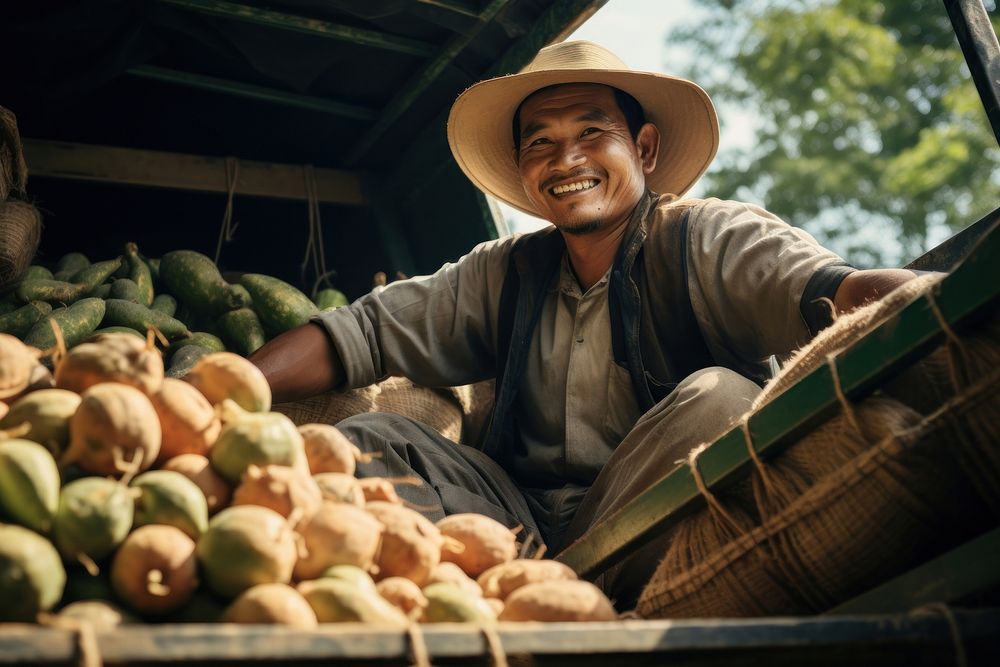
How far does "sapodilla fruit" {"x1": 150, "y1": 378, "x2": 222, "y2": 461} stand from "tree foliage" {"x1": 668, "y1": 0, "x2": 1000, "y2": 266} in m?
15.4

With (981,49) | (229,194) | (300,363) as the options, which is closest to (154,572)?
(300,363)

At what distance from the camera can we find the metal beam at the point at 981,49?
2.53 metres

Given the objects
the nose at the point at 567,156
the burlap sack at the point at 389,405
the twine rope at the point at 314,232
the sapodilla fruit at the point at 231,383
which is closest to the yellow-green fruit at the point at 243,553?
the sapodilla fruit at the point at 231,383

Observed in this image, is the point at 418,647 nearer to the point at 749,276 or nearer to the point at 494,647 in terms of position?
the point at 494,647

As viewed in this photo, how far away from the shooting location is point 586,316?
3.00 m

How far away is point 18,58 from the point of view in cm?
360

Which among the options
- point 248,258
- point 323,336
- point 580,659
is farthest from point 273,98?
point 580,659

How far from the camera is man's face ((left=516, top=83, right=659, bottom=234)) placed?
10.3 feet

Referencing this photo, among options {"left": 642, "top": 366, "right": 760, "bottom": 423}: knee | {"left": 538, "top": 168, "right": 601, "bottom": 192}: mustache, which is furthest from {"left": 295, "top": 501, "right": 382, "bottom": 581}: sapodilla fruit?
{"left": 538, "top": 168, "right": 601, "bottom": 192}: mustache

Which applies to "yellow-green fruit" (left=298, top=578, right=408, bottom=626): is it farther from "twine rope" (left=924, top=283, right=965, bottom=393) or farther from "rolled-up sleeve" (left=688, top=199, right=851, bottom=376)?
"rolled-up sleeve" (left=688, top=199, right=851, bottom=376)

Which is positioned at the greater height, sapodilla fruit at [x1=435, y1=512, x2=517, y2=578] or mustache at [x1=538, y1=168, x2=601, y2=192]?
mustache at [x1=538, y1=168, x2=601, y2=192]

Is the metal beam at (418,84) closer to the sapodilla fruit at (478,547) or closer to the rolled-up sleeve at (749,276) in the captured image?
the rolled-up sleeve at (749,276)

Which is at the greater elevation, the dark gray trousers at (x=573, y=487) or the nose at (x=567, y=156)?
the nose at (x=567, y=156)

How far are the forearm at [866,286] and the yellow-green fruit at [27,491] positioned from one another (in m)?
1.69
